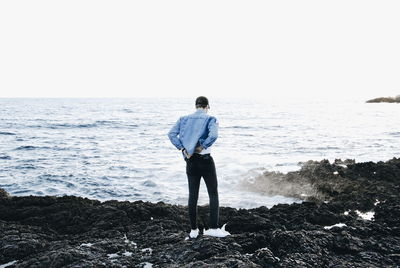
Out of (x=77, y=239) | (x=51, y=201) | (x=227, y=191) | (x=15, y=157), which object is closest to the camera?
(x=77, y=239)

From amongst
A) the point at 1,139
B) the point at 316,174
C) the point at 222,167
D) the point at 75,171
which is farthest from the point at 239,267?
the point at 1,139

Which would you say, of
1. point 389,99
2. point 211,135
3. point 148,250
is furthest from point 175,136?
point 389,99

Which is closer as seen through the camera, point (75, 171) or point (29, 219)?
point (29, 219)

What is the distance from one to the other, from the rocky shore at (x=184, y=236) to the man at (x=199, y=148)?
20.5 inches

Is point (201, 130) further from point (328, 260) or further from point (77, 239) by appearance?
point (77, 239)

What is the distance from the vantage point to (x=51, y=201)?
766 cm

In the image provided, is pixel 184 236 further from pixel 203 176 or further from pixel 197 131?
pixel 197 131

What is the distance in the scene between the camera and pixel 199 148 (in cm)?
518

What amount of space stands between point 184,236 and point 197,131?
1778 millimetres

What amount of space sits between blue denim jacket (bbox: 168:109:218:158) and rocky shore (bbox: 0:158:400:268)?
57.2 inches

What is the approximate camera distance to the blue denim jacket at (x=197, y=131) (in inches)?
201

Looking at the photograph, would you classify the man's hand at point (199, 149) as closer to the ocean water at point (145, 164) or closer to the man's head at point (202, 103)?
the man's head at point (202, 103)

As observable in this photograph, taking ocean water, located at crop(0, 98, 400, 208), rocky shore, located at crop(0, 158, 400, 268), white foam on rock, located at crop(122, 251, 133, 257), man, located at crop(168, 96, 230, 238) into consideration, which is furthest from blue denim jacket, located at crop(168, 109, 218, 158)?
ocean water, located at crop(0, 98, 400, 208)

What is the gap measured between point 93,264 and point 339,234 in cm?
371
